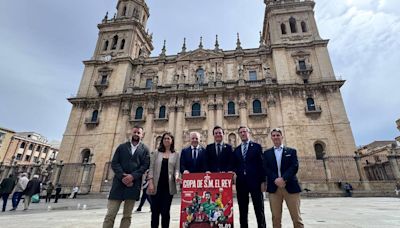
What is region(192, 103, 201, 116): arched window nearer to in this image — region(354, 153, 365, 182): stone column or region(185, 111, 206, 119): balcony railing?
region(185, 111, 206, 119): balcony railing

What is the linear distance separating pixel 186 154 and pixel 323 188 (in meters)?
16.7

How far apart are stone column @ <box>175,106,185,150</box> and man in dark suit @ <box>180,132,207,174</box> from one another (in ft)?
52.1

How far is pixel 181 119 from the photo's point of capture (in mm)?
21375

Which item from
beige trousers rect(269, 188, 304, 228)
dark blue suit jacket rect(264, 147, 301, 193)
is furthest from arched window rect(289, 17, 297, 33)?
beige trousers rect(269, 188, 304, 228)

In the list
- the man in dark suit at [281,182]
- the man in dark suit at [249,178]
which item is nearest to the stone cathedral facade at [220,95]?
the man in dark suit at [249,178]

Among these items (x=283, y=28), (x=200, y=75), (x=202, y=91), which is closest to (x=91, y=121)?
(x=202, y=91)

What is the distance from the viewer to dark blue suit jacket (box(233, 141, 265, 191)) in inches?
154

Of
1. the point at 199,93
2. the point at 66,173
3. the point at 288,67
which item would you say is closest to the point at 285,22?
the point at 288,67

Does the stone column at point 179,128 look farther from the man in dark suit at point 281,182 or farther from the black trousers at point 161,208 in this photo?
the man in dark suit at point 281,182

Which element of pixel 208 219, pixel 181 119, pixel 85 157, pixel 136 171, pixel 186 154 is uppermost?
pixel 181 119

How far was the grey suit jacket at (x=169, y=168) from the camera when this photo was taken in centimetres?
384

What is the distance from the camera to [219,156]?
13.7ft

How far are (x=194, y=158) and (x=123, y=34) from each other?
93.5 ft

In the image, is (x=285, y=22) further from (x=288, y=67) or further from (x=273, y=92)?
(x=273, y=92)
